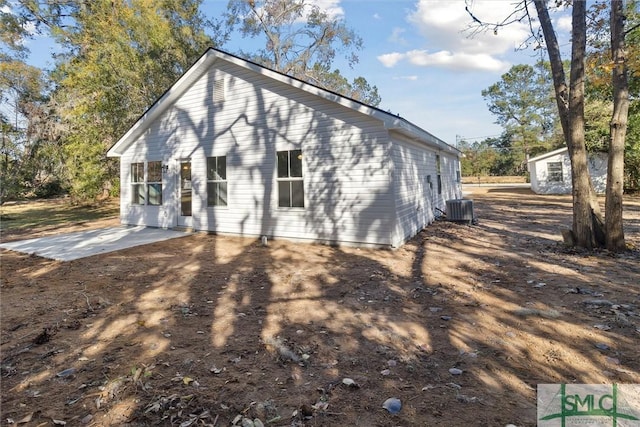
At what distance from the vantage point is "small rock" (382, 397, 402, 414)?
2264 mm

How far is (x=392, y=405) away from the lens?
2.32 metres

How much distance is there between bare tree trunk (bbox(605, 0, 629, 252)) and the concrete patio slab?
34.2 ft

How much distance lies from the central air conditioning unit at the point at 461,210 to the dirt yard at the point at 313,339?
434 cm

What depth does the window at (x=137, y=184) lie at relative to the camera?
1140cm

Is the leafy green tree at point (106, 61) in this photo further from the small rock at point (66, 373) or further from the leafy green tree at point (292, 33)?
the small rock at point (66, 373)

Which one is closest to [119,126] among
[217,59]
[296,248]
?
[217,59]

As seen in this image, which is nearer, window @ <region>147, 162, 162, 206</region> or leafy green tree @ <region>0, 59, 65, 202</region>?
window @ <region>147, 162, 162, 206</region>

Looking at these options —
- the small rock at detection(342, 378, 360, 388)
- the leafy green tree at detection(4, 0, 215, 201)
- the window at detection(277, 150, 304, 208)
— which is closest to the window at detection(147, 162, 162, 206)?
the window at detection(277, 150, 304, 208)

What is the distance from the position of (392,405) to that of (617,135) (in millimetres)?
7358

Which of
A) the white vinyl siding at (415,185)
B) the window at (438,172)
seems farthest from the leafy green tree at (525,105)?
the white vinyl siding at (415,185)

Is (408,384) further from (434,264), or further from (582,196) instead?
(582,196)

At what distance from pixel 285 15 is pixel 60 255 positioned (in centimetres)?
2122

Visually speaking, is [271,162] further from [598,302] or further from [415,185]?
[598,302]

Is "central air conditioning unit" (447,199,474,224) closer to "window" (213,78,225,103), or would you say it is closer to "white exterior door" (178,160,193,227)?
"window" (213,78,225,103)
